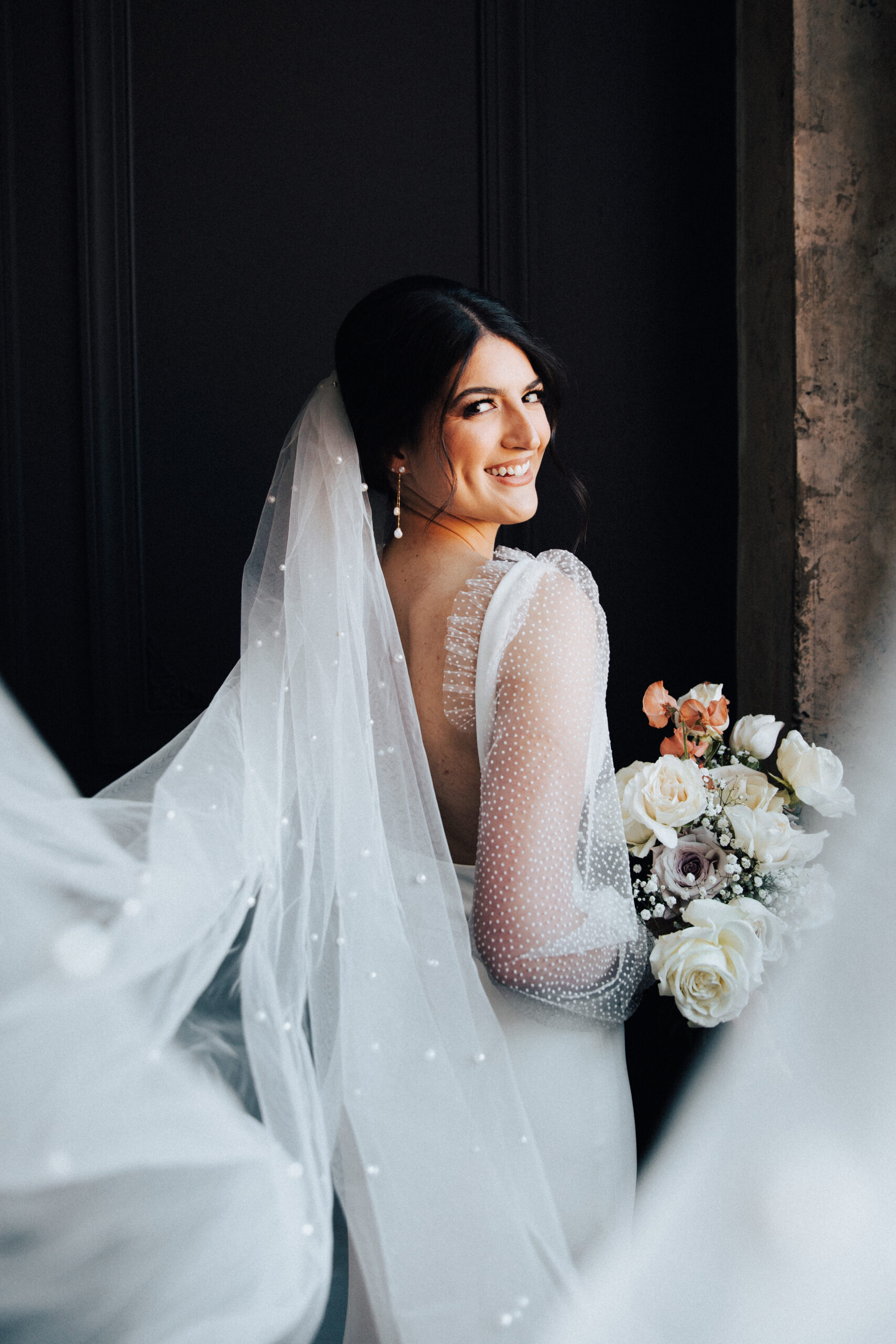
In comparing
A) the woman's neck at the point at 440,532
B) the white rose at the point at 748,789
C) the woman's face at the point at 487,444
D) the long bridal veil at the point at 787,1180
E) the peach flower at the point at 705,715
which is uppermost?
the woman's face at the point at 487,444

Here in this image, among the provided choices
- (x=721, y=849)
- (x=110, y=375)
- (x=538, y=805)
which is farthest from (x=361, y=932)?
(x=110, y=375)

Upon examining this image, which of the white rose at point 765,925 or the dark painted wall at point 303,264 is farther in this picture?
the dark painted wall at point 303,264

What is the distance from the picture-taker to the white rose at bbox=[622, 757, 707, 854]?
4.23 ft

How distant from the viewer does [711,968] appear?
3.79ft

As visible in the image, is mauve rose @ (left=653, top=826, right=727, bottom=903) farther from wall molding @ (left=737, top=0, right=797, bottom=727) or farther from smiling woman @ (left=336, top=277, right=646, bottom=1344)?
wall molding @ (left=737, top=0, right=797, bottom=727)

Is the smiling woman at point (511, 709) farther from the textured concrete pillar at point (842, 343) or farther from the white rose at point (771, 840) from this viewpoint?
the textured concrete pillar at point (842, 343)

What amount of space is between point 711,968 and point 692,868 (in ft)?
0.61

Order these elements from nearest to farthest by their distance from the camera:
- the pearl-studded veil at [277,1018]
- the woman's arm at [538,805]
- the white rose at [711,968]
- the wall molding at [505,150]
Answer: the pearl-studded veil at [277,1018] < the woman's arm at [538,805] < the white rose at [711,968] < the wall molding at [505,150]

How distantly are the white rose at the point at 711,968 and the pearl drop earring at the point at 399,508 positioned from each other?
2.25 feet

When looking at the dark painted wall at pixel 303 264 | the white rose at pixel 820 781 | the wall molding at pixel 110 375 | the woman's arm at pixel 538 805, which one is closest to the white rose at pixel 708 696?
the white rose at pixel 820 781

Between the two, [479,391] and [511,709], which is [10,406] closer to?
[479,391]

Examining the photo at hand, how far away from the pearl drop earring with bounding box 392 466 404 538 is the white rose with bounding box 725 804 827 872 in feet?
2.10

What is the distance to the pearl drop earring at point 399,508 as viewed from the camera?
1.33m

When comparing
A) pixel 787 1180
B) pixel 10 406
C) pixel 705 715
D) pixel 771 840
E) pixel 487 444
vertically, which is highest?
pixel 10 406
